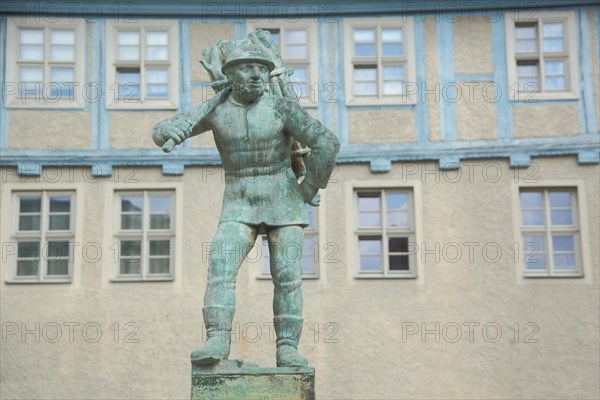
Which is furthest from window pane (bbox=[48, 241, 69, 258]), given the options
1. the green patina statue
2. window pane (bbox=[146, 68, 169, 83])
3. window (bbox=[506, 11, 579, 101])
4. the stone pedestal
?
the stone pedestal

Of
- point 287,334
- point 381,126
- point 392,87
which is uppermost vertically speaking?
point 392,87

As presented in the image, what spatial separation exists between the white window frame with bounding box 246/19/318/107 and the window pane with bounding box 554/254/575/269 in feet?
14.0

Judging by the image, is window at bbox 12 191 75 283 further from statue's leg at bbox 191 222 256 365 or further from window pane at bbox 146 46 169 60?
statue's leg at bbox 191 222 256 365

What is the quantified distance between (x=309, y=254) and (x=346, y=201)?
37.8 inches

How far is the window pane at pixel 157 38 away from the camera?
1850 centimetres

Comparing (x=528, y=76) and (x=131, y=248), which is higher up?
(x=528, y=76)

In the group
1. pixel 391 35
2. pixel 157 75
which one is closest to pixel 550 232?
pixel 391 35

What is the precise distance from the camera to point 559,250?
17.8m

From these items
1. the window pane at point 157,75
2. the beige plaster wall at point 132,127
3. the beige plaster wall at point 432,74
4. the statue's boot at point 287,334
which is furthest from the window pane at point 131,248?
the statue's boot at point 287,334

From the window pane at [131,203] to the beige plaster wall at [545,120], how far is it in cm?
573

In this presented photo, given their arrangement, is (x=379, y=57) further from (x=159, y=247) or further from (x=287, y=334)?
(x=287, y=334)

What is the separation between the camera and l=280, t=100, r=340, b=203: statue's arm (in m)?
8.13

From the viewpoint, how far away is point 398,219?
17969mm

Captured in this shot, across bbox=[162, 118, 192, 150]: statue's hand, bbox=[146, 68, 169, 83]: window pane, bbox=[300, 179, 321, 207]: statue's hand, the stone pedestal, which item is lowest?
the stone pedestal
